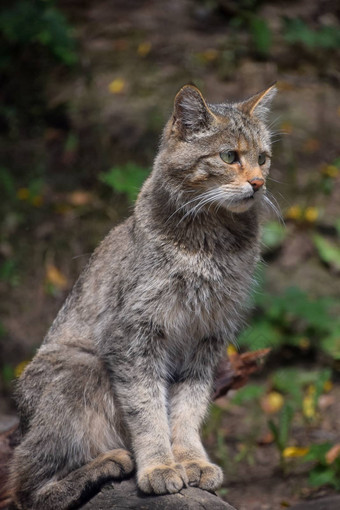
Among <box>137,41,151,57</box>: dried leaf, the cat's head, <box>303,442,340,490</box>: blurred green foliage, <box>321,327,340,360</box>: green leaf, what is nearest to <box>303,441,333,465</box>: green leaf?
<box>303,442,340,490</box>: blurred green foliage

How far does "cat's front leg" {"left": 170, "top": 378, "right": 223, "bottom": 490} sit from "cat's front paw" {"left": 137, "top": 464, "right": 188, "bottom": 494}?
10cm

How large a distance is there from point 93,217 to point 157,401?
4205 millimetres

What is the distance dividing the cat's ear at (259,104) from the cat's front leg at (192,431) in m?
1.61

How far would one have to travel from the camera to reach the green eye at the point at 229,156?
3889 millimetres

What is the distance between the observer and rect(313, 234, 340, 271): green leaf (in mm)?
7141

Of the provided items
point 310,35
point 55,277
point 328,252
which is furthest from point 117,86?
point 328,252

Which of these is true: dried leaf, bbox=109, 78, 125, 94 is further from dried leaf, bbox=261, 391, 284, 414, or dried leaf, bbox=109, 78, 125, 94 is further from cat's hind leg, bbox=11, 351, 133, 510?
cat's hind leg, bbox=11, 351, 133, 510

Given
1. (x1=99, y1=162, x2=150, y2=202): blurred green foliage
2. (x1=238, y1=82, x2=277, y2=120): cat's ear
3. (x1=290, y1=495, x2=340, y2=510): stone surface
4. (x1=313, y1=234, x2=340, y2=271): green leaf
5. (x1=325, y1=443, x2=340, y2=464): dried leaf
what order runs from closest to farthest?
(x1=238, y1=82, x2=277, y2=120): cat's ear, (x1=290, y1=495, x2=340, y2=510): stone surface, (x1=325, y1=443, x2=340, y2=464): dried leaf, (x1=99, y1=162, x2=150, y2=202): blurred green foliage, (x1=313, y1=234, x2=340, y2=271): green leaf

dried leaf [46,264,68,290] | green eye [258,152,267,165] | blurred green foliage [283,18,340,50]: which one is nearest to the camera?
green eye [258,152,267,165]

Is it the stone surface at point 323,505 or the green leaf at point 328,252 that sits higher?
the green leaf at point 328,252

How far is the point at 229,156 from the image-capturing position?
3900 millimetres

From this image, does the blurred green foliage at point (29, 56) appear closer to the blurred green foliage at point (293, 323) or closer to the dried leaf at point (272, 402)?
the blurred green foliage at point (293, 323)

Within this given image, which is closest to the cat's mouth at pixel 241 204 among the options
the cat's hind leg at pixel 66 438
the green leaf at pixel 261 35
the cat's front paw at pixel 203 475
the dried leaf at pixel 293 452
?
the cat's hind leg at pixel 66 438

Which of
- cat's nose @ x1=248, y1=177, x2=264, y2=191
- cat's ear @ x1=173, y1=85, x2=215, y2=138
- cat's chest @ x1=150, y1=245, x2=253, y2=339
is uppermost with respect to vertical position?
cat's ear @ x1=173, y1=85, x2=215, y2=138
